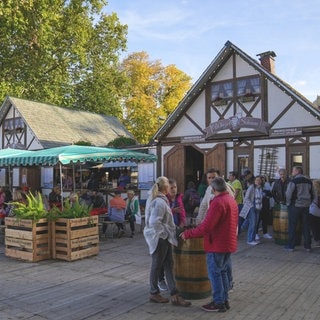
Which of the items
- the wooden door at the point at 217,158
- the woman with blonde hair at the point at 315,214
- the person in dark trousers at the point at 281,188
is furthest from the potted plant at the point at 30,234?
the wooden door at the point at 217,158

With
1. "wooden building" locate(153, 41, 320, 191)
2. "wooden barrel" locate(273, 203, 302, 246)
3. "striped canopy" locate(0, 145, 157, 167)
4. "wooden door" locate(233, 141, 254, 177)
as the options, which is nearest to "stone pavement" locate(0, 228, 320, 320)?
"wooden barrel" locate(273, 203, 302, 246)

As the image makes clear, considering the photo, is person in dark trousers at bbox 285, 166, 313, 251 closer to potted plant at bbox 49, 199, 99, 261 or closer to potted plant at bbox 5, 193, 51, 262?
potted plant at bbox 49, 199, 99, 261

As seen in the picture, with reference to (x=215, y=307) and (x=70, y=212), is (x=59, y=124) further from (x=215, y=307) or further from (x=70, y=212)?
(x=215, y=307)

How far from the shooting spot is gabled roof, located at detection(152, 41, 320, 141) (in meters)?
13.1

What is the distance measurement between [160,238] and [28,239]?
3.70 metres

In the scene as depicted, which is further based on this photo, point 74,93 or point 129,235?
point 74,93

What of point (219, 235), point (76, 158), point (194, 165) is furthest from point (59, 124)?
point (219, 235)

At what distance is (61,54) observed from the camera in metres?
28.0

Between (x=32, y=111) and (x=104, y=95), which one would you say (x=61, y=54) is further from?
(x=32, y=111)

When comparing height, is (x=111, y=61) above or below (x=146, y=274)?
above

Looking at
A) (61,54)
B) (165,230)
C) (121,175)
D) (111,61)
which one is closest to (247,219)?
(165,230)

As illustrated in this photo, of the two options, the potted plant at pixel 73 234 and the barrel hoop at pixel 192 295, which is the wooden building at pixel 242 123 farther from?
the barrel hoop at pixel 192 295

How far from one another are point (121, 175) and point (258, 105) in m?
6.98

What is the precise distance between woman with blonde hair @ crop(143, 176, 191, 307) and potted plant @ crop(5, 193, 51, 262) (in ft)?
11.1
